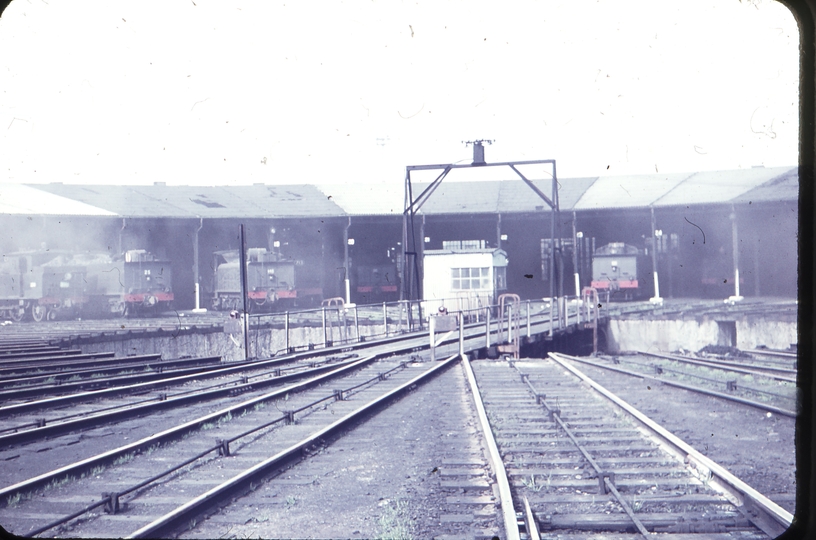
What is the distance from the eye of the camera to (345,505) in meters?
4.61

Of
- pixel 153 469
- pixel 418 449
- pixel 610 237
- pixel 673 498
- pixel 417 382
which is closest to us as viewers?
pixel 673 498

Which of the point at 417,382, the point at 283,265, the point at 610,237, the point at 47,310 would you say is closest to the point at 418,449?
the point at 417,382

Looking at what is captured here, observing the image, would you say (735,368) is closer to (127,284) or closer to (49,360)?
(49,360)

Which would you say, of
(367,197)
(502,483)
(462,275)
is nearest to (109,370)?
(502,483)

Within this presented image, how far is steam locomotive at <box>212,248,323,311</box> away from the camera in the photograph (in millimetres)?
27922

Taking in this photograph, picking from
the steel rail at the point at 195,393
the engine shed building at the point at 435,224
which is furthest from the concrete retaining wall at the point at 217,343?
the engine shed building at the point at 435,224

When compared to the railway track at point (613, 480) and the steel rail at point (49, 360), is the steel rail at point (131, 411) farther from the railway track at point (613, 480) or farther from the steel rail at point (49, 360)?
the steel rail at point (49, 360)

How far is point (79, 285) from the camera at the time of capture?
26750 millimetres

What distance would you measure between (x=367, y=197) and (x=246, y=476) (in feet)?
81.9

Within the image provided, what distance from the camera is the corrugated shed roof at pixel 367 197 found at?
27641 mm

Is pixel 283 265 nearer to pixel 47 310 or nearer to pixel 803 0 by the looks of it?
pixel 47 310

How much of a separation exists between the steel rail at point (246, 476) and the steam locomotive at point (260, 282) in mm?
20013

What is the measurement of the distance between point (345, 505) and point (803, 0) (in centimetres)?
474

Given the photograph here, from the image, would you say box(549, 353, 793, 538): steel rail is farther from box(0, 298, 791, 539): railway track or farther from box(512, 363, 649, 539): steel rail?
box(512, 363, 649, 539): steel rail
